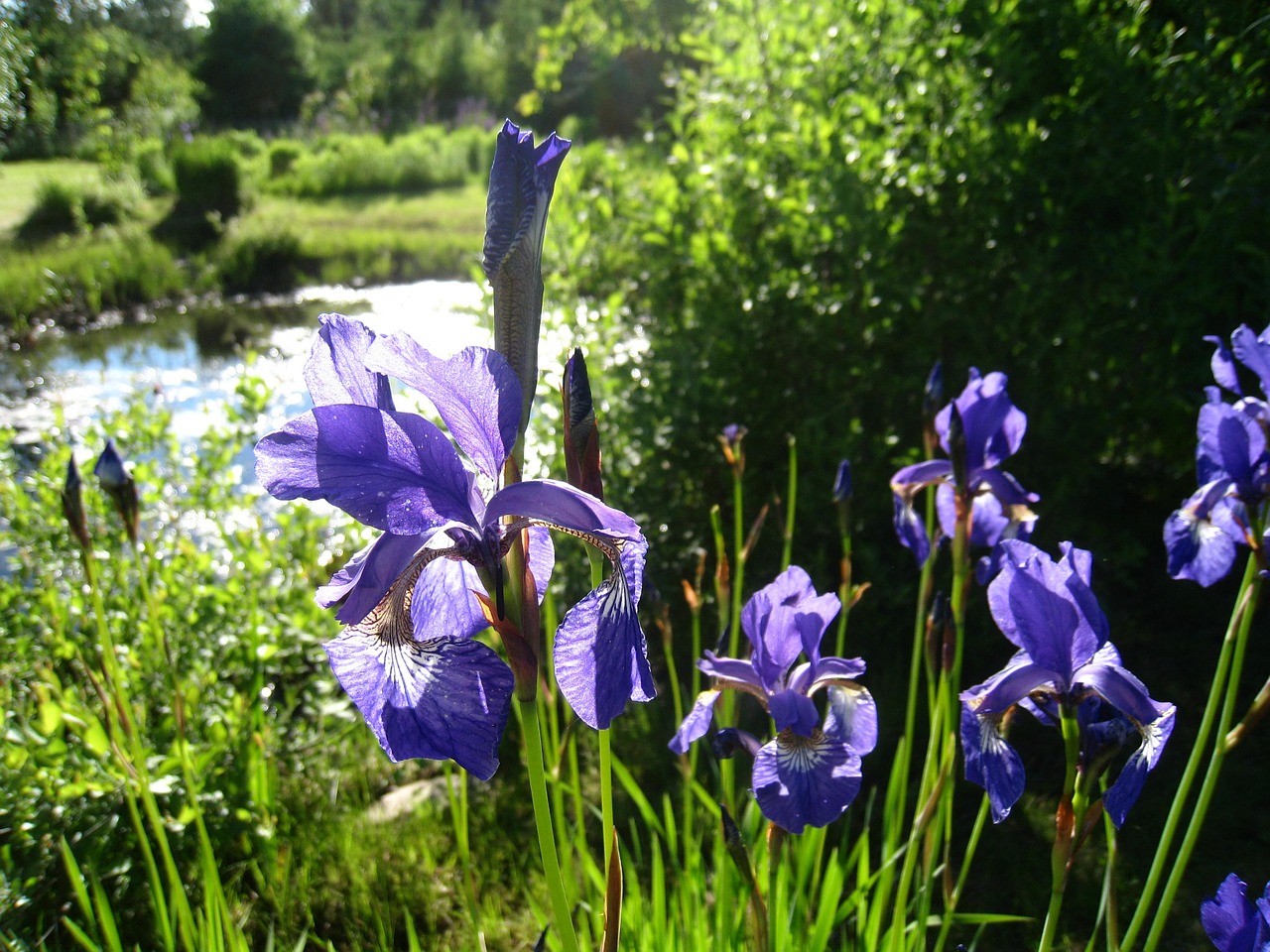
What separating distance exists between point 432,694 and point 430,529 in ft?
0.40

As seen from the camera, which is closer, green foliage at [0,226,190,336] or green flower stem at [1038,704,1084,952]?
green flower stem at [1038,704,1084,952]

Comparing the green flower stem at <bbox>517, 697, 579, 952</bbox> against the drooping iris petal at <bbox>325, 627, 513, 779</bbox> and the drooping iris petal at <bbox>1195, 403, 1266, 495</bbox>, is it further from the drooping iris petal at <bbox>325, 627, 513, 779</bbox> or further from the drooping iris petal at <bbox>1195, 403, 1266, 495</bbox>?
the drooping iris petal at <bbox>1195, 403, 1266, 495</bbox>

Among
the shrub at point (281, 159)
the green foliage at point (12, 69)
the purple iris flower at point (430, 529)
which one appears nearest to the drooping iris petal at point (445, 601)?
the purple iris flower at point (430, 529)

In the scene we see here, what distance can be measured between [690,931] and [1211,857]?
1.60 m

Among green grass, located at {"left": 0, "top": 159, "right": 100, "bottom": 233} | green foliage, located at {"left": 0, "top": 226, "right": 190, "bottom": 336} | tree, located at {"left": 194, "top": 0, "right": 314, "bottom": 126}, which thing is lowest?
green foliage, located at {"left": 0, "top": 226, "right": 190, "bottom": 336}

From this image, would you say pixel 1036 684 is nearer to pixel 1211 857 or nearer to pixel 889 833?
pixel 889 833

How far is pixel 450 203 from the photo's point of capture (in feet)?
55.6

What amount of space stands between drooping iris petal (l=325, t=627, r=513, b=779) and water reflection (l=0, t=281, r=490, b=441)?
4424 mm

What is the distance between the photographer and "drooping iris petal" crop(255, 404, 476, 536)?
0.60m

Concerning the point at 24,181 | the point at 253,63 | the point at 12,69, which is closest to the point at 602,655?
the point at 12,69

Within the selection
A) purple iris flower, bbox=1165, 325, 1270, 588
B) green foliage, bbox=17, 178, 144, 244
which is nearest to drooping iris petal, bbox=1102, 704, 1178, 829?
purple iris flower, bbox=1165, 325, 1270, 588

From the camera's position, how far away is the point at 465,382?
656 millimetres

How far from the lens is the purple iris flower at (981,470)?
4.03 ft

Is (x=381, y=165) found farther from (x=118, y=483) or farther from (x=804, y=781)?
(x=804, y=781)
